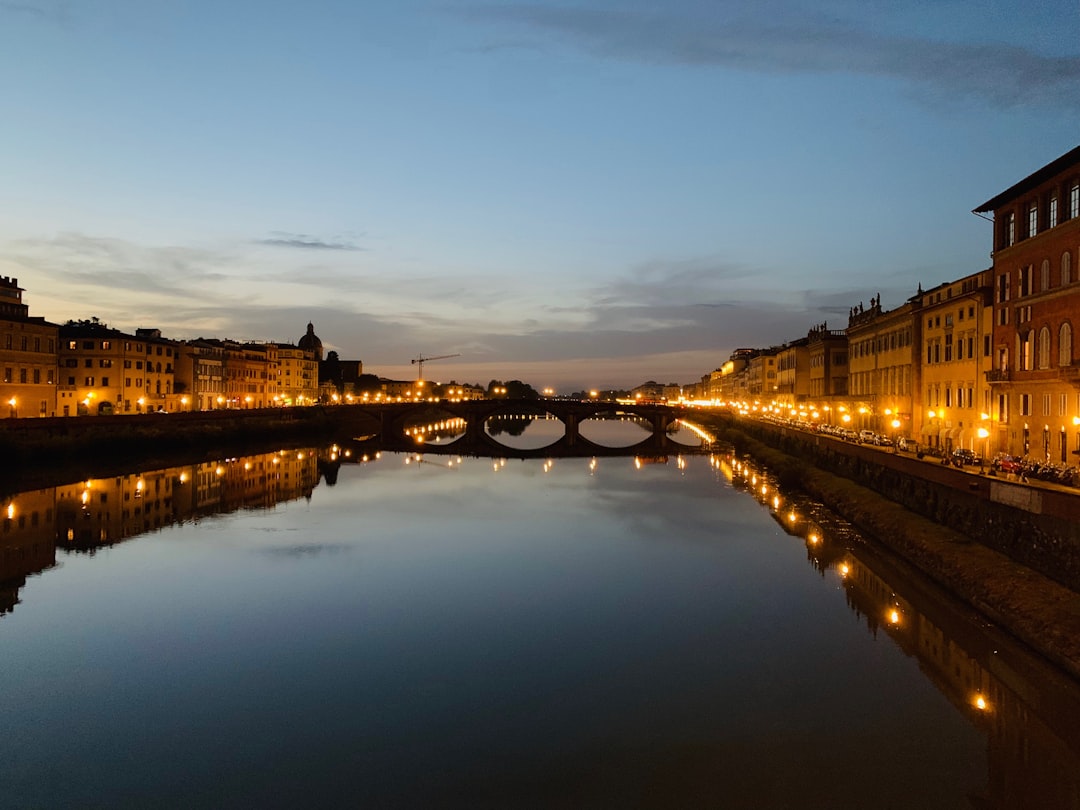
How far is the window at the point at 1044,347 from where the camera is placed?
33281 mm

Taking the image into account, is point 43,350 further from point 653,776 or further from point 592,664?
point 653,776

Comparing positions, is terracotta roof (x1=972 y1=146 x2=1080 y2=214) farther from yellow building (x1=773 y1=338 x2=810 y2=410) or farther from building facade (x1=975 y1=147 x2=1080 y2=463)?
yellow building (x1=773 y1=338 x2=810 y2=410)

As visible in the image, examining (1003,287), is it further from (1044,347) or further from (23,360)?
(23,360)

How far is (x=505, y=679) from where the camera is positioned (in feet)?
59.8

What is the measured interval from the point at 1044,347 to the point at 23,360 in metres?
72.9

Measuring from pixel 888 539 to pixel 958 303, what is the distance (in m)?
19.6

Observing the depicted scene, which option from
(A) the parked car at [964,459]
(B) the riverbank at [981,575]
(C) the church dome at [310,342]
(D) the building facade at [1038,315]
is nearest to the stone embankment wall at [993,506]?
(B) the riverbank at [981,575]

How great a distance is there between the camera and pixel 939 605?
78.8 feet

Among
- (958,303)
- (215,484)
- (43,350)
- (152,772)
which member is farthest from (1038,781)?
(43,350)

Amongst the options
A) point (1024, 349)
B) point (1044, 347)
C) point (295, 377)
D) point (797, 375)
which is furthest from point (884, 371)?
point (295, 377)

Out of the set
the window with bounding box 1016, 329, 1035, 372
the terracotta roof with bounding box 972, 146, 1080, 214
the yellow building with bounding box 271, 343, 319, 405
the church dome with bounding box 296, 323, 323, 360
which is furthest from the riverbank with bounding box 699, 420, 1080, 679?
the church dome with bounding box 296, 323, 323, 360

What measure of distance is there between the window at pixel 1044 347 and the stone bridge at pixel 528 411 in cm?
5294

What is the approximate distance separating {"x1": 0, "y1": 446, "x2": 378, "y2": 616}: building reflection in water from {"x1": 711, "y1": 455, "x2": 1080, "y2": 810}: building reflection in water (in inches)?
975

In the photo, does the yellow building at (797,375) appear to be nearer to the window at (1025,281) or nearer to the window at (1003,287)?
the window at (1003,287)
